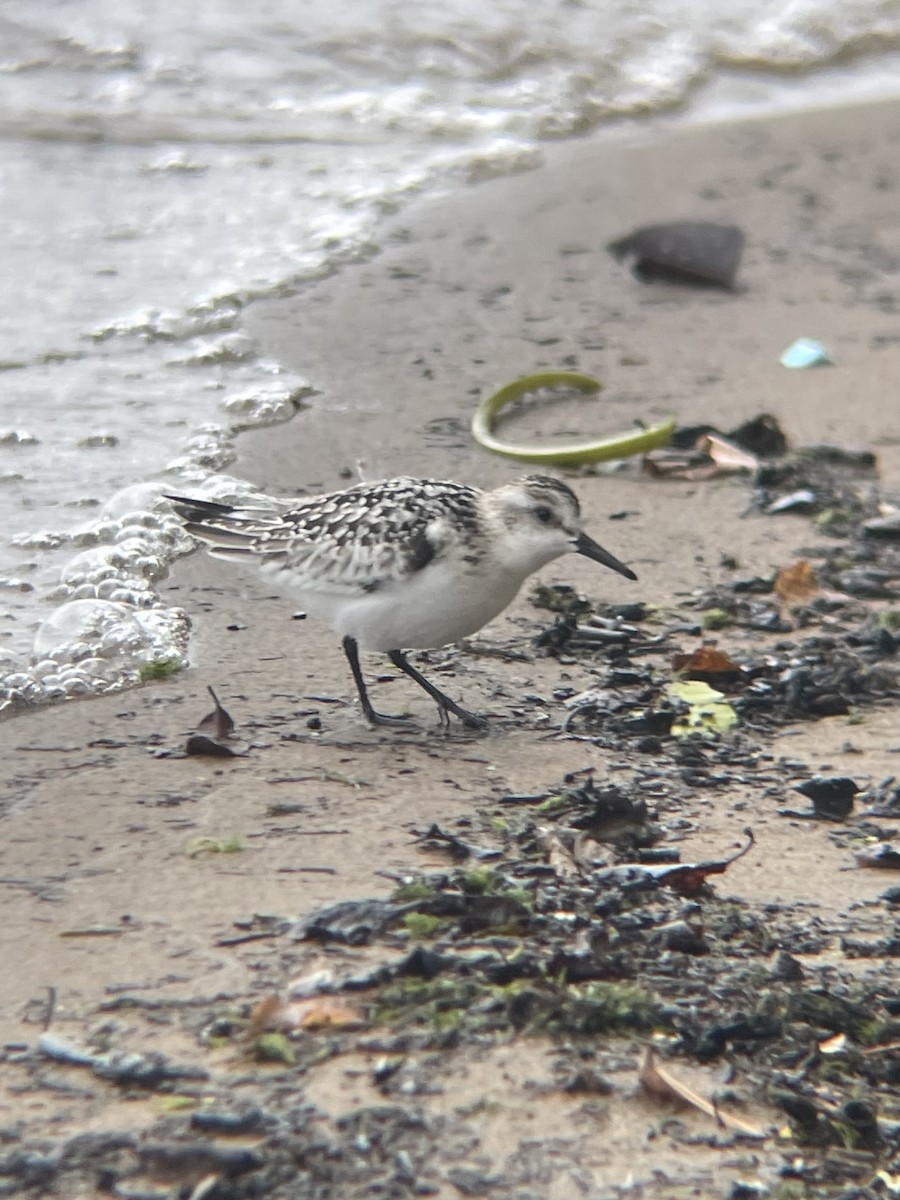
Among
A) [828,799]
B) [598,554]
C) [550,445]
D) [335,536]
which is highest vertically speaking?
[335,536]

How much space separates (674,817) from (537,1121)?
141 cm

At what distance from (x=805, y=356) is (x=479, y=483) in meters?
2.05

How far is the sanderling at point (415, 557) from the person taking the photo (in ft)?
16.2

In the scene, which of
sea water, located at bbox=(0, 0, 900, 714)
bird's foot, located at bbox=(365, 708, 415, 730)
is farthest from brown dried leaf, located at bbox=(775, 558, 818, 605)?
sea water, located at bbox=(0, 0, 900, 714)

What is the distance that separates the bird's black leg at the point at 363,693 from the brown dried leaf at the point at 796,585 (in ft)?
4.95

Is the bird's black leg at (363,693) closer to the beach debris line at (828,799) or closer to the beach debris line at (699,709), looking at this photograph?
the beach debris line at (699,709)

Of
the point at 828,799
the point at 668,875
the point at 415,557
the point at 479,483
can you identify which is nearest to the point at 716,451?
the point at 479,483

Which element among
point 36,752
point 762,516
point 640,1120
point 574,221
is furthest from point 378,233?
point 640,1120

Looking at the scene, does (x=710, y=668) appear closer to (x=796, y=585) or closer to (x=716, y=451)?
(x=796, y=585)

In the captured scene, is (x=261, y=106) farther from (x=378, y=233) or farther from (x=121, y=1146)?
(x=121, y=1146)

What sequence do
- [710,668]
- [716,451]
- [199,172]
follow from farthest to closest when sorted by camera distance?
[199,172], [716,451], [710,668]

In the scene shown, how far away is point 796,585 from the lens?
588 cm

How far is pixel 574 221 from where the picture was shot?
9383mm

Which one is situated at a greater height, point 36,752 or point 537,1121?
point 537,1121
